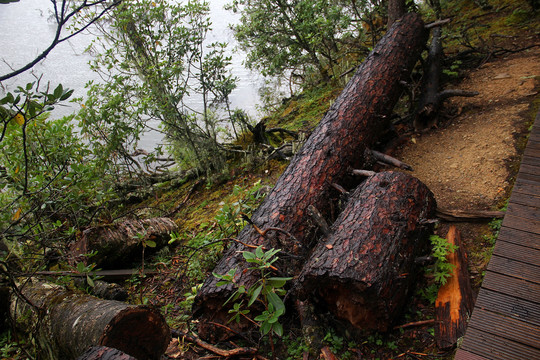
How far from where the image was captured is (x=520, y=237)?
2268 millimetres

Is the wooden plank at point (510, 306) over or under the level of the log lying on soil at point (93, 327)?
under

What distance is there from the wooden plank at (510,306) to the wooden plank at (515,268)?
186mm

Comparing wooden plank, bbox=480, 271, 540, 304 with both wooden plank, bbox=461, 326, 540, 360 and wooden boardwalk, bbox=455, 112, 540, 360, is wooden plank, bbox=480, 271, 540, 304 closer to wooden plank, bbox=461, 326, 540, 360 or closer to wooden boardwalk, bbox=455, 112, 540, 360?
wooden boardwalk, bbox=455, 112, 540, 360

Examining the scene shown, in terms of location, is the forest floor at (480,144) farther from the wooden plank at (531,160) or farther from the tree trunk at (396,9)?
the tree trunk at (396,9)

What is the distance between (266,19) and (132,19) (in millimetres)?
3381

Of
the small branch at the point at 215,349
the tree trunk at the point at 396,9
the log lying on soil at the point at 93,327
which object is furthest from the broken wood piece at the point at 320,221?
the tree trunk at the point at 396,9

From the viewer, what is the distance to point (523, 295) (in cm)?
193

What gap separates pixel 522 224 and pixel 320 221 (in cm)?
151

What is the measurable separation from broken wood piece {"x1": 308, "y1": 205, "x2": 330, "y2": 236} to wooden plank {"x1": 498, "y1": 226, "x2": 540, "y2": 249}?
1.28m

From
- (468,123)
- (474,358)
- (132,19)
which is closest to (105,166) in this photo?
(132,19)

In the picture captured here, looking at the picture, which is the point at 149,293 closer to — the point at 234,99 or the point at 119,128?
the point at 119,128

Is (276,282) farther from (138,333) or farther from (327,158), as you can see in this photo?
(327,158)

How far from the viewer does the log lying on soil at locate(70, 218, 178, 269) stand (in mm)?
3889

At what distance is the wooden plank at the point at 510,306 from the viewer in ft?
5.98
